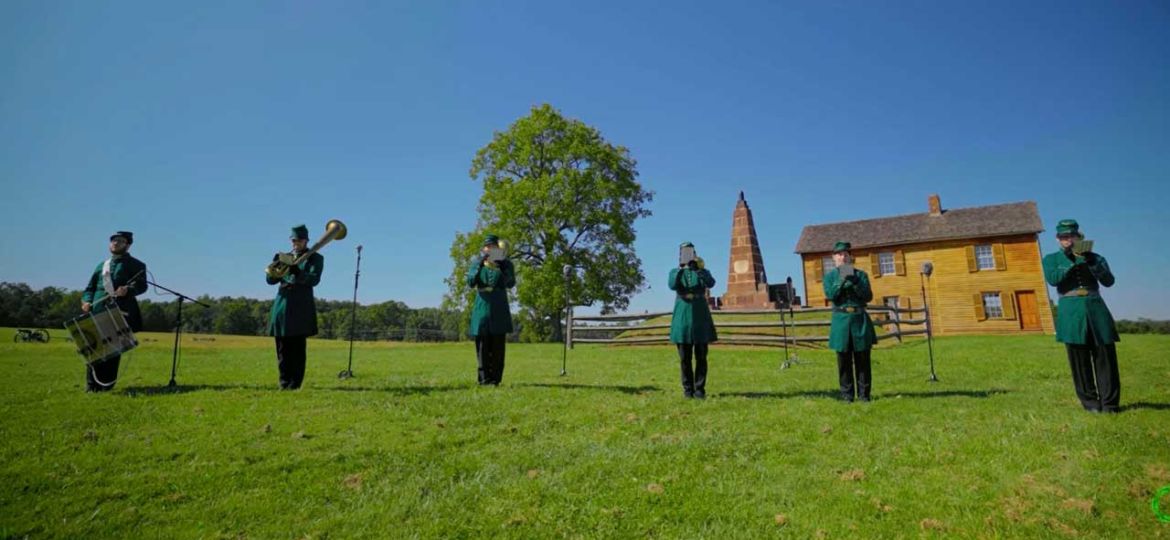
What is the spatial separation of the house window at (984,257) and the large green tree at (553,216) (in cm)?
2083

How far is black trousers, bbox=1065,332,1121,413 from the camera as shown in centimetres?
722

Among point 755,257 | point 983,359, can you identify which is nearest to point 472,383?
point 983,359

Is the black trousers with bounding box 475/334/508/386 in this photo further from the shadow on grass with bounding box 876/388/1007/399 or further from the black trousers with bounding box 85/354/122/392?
the shadow on grass with bounding box 876/388/1007/399

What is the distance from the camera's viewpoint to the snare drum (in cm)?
811

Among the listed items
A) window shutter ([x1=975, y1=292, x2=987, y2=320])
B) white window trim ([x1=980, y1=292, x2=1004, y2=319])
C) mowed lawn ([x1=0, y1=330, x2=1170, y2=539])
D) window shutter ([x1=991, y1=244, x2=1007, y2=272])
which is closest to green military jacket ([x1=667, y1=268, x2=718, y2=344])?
mowed lawn ([x1=0, y1=330, x2=1170, y2=539])

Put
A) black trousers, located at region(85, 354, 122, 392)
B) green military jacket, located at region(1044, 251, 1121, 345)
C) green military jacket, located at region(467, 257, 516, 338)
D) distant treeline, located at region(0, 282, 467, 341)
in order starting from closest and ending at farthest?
green military jacket, located at region(1044, 251, 1121, 345) → black trousers, located at region(85, 354, 122, 392) → green military jacket, located at region(467, 257, 516, 338) → distant treeline, located at region(0, 282, 467, 341)

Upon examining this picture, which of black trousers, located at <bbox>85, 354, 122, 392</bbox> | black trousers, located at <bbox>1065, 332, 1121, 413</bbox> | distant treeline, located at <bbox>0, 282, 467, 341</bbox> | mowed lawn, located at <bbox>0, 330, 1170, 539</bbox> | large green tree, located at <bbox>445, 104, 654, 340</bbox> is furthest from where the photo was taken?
distant treeline, located at <bbox>0, 282, 467, 341</bbox>

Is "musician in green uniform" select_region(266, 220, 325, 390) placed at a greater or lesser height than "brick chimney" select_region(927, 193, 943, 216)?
lesser

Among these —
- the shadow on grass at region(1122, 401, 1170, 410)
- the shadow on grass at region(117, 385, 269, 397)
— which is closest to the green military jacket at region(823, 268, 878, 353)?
the shadow on grass at region(1122, 401, 1170, 410)

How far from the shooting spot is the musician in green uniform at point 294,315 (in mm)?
8789

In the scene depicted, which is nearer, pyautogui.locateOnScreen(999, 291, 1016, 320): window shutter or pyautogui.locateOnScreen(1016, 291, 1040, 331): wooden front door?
pyautogui.locateOnScreen(1016, 291, 1040, 331): wooden front door

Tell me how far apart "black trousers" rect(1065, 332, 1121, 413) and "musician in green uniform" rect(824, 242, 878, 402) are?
2.59 metres

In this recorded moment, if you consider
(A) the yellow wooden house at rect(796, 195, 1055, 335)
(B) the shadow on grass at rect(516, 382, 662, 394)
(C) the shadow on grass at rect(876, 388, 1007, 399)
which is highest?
(A) the yellow wooden house at rect(796, 195, 1055, 335)

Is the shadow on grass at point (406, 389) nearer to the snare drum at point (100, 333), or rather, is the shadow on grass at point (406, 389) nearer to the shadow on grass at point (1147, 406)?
the snare drum at point (100, 333)
